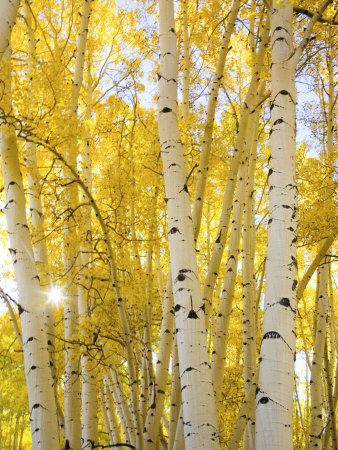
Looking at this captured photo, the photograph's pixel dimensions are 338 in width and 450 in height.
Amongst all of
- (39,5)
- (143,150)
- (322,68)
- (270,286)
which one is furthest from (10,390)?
(270,286)

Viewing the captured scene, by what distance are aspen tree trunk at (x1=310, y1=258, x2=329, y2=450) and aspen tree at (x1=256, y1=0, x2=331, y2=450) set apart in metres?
2.81

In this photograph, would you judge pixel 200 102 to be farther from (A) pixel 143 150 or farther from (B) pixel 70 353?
(B) pixel 70 353

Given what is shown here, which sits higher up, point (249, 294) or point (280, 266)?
point (249, 294)

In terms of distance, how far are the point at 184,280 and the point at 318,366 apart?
3535 mm

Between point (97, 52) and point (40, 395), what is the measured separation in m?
6.23

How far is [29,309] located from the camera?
9.20 feet

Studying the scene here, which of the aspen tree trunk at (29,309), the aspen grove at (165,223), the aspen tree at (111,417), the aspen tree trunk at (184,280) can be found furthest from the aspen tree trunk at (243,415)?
the aspen tree at (111,417)

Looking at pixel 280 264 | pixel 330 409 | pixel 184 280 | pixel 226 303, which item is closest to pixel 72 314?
pixel 226 303

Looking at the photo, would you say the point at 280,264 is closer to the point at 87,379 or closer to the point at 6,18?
the point at 6,18

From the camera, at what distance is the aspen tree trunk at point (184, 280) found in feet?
7.21

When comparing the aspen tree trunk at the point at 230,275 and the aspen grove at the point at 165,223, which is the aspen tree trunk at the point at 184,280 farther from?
the aspen tree trunk at the point at 230,275

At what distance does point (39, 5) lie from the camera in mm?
5914

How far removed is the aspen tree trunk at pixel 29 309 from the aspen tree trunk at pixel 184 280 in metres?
0.95

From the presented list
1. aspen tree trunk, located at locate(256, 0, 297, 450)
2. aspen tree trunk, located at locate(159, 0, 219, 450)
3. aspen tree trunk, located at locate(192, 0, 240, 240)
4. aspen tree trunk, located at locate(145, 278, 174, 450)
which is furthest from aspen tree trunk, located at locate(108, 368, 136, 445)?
aspen tree trunk, located at locate(256, 0, 297, 450)
